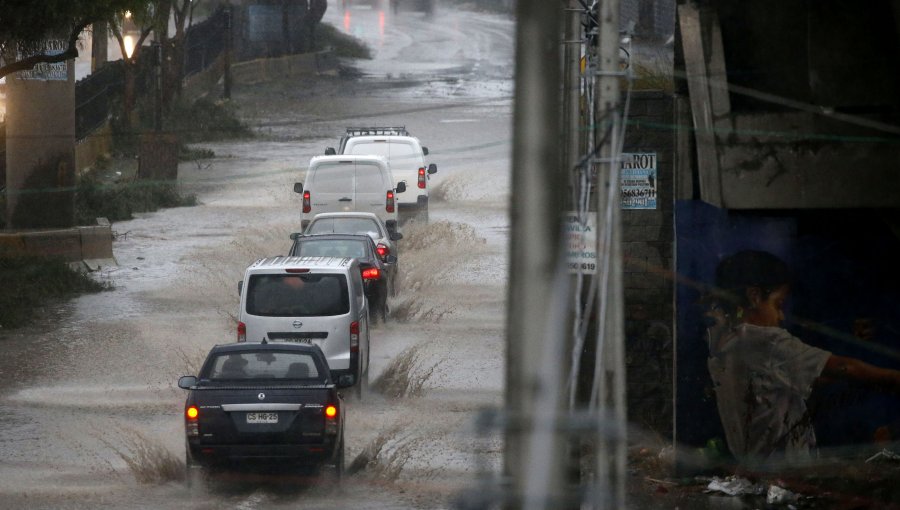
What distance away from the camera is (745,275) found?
1195cm

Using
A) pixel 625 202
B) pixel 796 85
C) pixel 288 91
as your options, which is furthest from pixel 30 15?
pixel 288 91

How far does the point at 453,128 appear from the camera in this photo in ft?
145

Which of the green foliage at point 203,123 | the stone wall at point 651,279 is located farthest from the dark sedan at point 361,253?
the green foliage at point 203,123

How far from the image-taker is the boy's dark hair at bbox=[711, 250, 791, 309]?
11898 mm

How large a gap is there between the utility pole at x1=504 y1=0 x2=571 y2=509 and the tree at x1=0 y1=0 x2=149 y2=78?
52.6ft

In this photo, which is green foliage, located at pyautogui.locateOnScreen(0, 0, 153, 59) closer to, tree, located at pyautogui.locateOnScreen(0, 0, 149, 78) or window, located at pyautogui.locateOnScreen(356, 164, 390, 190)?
tree, located at pyautogui.locateOnScreen(0, 0, 149, 78)

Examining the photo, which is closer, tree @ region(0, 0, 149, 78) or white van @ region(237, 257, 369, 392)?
white van @ region(237, 257, 369, 392)

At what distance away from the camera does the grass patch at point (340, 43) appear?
6400 centimetres

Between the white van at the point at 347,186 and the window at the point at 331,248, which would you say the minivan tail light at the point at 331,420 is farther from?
the white van at the point at 347,186

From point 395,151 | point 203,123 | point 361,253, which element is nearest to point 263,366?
point 361,253

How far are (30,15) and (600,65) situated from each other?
13.0 meters

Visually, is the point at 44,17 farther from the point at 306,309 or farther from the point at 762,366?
the point at 762,366

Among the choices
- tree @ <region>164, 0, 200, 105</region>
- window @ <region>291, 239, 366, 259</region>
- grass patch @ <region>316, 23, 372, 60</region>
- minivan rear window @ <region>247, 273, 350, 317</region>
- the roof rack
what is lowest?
minivan rear window @ <region>247, 273, 350, 317</region>

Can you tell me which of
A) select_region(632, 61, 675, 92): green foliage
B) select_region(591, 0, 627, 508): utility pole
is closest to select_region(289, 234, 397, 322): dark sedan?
select_region(632, 61, 675, 92): green foliage
